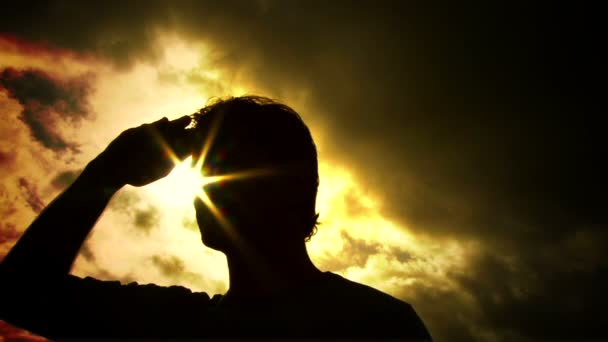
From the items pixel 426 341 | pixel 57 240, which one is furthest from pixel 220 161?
pixel 426 341

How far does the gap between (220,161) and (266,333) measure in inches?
60.3

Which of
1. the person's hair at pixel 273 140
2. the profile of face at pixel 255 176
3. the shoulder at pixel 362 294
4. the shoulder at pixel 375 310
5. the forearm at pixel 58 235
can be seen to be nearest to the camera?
the forearm at pixel 58 235

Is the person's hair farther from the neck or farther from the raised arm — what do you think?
the raised arm

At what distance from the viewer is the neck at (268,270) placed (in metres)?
2.81

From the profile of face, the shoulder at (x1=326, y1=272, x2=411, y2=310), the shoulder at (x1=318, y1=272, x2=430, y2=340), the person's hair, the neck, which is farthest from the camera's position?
the person's hair

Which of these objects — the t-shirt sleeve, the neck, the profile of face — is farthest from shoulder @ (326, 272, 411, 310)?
the t-shirt sleeve

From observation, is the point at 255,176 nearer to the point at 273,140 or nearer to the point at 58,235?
the point at 273,140

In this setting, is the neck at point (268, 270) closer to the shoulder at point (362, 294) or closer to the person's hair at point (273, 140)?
the shoulder at point (362, 294)

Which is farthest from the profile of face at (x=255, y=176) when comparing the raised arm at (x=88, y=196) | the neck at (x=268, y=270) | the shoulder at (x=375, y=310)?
the shoulder at (x=375, y=310)

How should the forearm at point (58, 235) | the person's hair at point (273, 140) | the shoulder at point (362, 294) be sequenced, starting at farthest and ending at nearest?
the person's hair at point (273, 140) < the shoulder at point (362, 294) < the forearm at point (58, 235)

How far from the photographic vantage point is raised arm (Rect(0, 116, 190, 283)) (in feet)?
7.07

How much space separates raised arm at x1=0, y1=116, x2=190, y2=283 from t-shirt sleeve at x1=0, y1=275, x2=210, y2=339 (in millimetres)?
123

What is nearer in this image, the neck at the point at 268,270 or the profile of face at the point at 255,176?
the neck at the point at 268,270

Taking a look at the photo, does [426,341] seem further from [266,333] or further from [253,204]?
[253,204]
